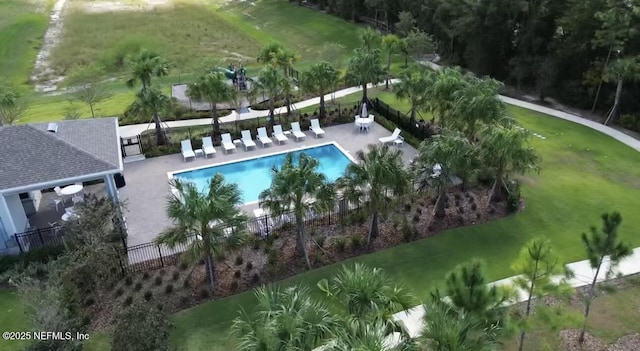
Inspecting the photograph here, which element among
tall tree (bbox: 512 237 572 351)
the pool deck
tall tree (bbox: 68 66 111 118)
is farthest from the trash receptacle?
tall tree (bbox: 512 237 572 351)

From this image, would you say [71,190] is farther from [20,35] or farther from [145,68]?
[20,35]

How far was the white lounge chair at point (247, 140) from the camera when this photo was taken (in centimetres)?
2616

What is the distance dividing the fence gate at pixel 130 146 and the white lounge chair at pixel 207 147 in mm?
3314

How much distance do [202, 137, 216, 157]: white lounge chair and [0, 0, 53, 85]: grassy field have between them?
22317 millimetres

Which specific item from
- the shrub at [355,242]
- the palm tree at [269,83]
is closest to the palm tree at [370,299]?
the shrub at [355,242]

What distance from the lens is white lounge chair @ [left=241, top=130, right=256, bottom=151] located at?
26.2 meters

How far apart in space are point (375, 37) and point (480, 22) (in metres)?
Result: 8.04

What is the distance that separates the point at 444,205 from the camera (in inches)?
762

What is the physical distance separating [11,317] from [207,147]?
12.8 m

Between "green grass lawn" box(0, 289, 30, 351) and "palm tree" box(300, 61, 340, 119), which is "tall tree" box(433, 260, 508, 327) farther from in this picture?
"palm tree" box(300, 61, 340, 119)

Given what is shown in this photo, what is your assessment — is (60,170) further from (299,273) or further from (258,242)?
(299,273)

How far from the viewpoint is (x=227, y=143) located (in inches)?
1034

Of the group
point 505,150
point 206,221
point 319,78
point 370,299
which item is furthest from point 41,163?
point 505,150

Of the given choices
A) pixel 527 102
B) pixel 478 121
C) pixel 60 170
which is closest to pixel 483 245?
pixel 478 121
